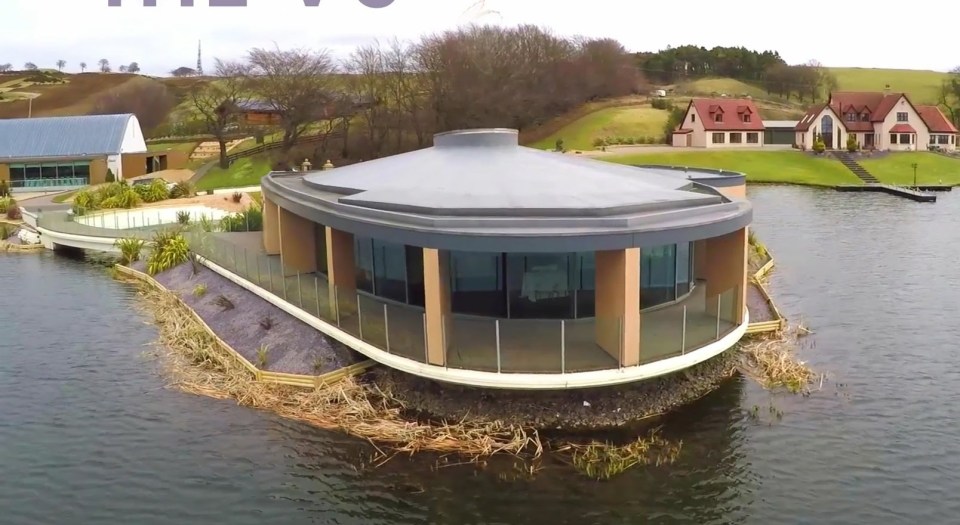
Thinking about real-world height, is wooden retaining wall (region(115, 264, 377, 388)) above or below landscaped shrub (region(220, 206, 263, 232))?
below

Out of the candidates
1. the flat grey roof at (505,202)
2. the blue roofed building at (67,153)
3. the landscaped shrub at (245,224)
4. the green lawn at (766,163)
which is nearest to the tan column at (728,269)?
the flat grey roof at (505,202)

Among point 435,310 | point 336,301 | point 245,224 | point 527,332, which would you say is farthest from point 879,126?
point 435,310

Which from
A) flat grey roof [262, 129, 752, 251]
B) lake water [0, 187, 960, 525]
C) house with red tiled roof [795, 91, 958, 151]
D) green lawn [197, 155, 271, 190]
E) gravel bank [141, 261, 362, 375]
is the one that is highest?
house with red tiled roof [795, 91, 958, 151]

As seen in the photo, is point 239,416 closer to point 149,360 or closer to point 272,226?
point 149,360

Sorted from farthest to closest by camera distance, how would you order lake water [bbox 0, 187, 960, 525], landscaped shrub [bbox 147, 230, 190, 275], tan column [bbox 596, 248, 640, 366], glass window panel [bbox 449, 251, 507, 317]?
landscaped shrub [bbox 147, 230, 190, 275]
glass window panel [bbox 449, 251, 507, 317]
tan column [bbox 596, 248, 640, 366]
lake water [bbox 0, 187, 960, 525]

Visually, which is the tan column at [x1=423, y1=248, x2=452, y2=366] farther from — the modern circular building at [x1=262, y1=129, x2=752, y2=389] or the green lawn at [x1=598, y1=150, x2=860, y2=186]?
the green lawn at [x1=598, y1=150, x2=860, y2=186]

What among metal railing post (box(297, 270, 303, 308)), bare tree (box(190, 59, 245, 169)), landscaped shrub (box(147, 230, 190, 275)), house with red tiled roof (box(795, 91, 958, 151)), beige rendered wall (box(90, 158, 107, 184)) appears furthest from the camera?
house with red tiled roof (box(795, 91, 958, 151))

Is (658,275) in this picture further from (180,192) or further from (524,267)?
(180,192)

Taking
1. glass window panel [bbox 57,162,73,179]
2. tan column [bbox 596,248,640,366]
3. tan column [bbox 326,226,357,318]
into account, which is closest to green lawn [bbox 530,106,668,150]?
glass window panel [bbox 57,162,73,179]
